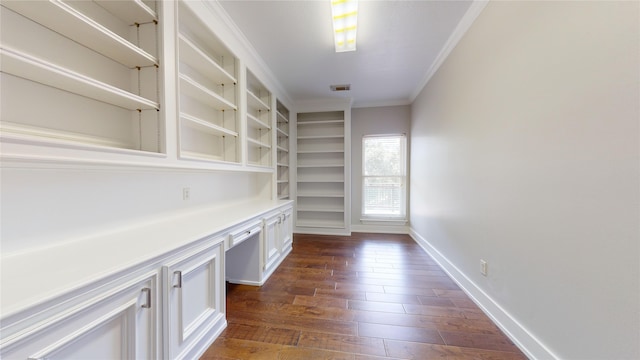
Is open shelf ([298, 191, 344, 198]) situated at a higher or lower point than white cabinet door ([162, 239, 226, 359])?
higher

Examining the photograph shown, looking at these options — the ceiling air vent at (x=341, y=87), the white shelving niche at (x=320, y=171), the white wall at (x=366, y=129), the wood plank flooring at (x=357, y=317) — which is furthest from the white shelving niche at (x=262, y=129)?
the white wall at (x=366, y=129)

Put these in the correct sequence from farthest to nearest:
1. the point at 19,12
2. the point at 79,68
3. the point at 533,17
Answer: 1. the point at 533,17
2. the point at 79,68
3. the point at 19,12

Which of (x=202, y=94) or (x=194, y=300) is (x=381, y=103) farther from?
(x=194, y=300)

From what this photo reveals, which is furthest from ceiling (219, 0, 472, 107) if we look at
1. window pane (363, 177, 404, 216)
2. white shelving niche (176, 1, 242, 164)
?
window pane (363, 177, 404, 216)

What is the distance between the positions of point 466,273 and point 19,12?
139 inches

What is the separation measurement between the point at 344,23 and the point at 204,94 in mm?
1491

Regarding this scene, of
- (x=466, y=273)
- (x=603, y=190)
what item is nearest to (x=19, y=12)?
(x=603, y=190)

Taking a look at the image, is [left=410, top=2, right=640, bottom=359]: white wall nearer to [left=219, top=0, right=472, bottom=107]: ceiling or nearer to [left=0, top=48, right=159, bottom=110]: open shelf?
[left=219, top=0, right=472, bottom=107]: ceiling

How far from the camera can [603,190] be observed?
1.01 metres

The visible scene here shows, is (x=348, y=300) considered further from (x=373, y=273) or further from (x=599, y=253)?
(x=599, y=253)

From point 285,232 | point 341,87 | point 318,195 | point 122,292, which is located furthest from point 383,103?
point 122,292

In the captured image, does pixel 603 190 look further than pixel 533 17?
No

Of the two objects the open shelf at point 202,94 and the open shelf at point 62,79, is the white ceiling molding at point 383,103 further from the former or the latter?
the open shelf at point 62,79

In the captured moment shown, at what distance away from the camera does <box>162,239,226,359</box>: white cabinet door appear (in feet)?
3.92
